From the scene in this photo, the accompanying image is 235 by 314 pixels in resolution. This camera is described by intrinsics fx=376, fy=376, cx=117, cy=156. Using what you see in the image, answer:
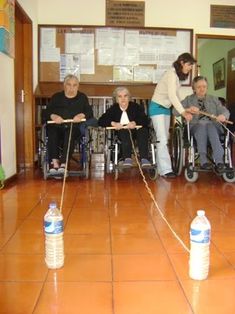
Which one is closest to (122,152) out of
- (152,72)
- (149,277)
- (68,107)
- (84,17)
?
(68,107)

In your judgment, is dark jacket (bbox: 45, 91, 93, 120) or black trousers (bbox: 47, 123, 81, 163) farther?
dark jacket (bbox: 45, 91, 93, 120)

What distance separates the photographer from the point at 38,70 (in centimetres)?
479

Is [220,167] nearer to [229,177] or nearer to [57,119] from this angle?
[229,177]

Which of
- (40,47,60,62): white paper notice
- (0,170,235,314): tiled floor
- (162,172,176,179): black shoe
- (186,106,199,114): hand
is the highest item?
(40,47,60,62): white paper notice

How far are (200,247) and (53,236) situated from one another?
0.56m

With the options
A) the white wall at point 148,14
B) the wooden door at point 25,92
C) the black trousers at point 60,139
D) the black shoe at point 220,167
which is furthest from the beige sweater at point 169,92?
the wooden door at point 25,92

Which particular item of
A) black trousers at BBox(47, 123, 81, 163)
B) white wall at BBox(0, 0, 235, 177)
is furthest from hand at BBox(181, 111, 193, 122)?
white wall at BBox(0, 0, 235, 177)

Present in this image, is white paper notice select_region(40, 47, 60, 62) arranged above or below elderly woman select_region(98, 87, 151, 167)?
above

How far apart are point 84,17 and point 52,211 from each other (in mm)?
3863

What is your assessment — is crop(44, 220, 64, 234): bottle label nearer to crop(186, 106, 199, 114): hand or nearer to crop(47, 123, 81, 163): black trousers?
crop(47, 123, 81, 163): black trousers

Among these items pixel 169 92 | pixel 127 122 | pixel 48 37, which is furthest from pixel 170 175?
pixel 48 37

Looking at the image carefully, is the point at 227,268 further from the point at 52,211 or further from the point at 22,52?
the point at 22,52

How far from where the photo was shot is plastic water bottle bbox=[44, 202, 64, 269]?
1448 millimetres

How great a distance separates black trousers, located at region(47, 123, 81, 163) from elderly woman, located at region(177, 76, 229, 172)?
3.73ft
